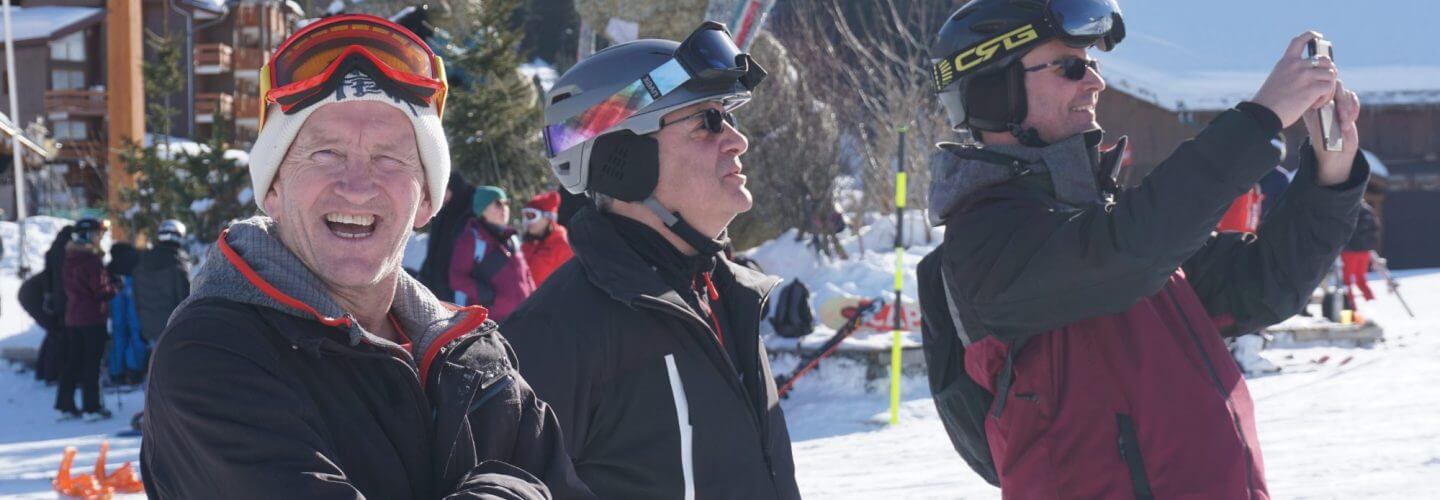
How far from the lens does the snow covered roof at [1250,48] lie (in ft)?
96.2

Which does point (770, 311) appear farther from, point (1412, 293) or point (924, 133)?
point (1412, 293)

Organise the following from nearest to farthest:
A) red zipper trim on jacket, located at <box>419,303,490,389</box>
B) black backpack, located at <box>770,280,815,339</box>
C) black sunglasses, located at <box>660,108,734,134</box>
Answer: red zipper trim on jacket, located at <box>419,303,490,389</box>
black sunglasses, located at <box>660,108,734,134</box>
black backpack, located at <box>770,280,815,339</box>

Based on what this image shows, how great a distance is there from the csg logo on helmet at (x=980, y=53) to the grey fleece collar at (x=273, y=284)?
1.58 meters

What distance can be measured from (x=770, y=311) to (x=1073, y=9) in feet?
30.8

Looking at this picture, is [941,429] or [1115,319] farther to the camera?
[941,429]

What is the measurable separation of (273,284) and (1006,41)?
1865 mm

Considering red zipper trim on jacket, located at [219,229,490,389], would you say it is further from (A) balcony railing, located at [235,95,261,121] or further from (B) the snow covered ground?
(A) balcony railing, located at [235,95,261,121]

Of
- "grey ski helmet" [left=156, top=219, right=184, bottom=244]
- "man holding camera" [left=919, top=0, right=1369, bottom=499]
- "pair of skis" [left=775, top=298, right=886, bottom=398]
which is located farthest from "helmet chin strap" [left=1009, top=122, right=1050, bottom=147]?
"grey ski helmet" [left=156, top=219, right=184, bottom=244]

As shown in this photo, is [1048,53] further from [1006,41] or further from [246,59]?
[246,59]

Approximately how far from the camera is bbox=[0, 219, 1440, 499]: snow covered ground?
304 inches

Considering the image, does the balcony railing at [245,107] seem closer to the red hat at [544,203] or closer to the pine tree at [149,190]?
the pine tree at [149,190]

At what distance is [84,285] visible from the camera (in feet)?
43.2

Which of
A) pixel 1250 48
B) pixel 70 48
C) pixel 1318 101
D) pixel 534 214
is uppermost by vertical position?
pixel 1250 48

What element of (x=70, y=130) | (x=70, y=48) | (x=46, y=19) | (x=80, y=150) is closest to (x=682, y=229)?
(x=80, y=150)
